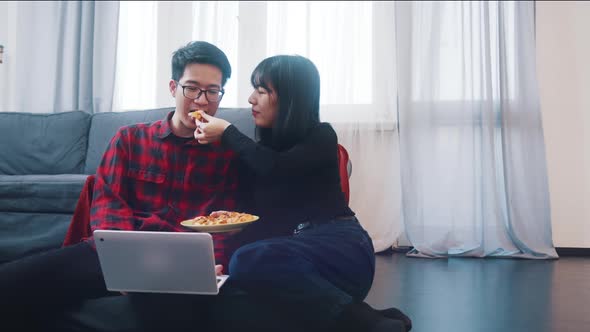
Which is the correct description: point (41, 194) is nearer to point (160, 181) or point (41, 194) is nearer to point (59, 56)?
point (160, 181)

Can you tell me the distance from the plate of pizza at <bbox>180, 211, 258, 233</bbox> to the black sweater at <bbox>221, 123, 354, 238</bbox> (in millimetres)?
146

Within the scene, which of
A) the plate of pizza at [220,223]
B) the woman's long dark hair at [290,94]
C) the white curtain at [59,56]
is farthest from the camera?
the white curtain at [59,56]

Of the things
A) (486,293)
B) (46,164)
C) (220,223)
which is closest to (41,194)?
(46,164)

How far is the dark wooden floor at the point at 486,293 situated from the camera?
134cm

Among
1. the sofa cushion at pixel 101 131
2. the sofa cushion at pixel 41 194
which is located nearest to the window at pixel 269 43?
the sofa cushion at pixel 101 131

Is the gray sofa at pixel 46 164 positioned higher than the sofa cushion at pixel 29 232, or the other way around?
the gray sofa at pixel 46 164

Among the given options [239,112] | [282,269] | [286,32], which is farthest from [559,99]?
[282,269]

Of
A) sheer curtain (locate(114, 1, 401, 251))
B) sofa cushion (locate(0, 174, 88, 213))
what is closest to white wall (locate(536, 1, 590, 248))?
sheer curtain (locate(114, 1, 401, 251))

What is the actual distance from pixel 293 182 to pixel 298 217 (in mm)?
102

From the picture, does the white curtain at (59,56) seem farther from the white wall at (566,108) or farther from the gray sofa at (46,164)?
the white wall at (566,108)

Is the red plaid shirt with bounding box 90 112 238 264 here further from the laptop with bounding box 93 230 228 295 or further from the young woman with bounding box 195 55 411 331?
the laptop with bounding box 93 230 228 295

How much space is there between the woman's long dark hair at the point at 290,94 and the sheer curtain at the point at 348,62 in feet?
4.58

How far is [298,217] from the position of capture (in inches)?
46.2

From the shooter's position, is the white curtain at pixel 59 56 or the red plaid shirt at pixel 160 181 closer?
the red plaid shirt at pixel 160 181
